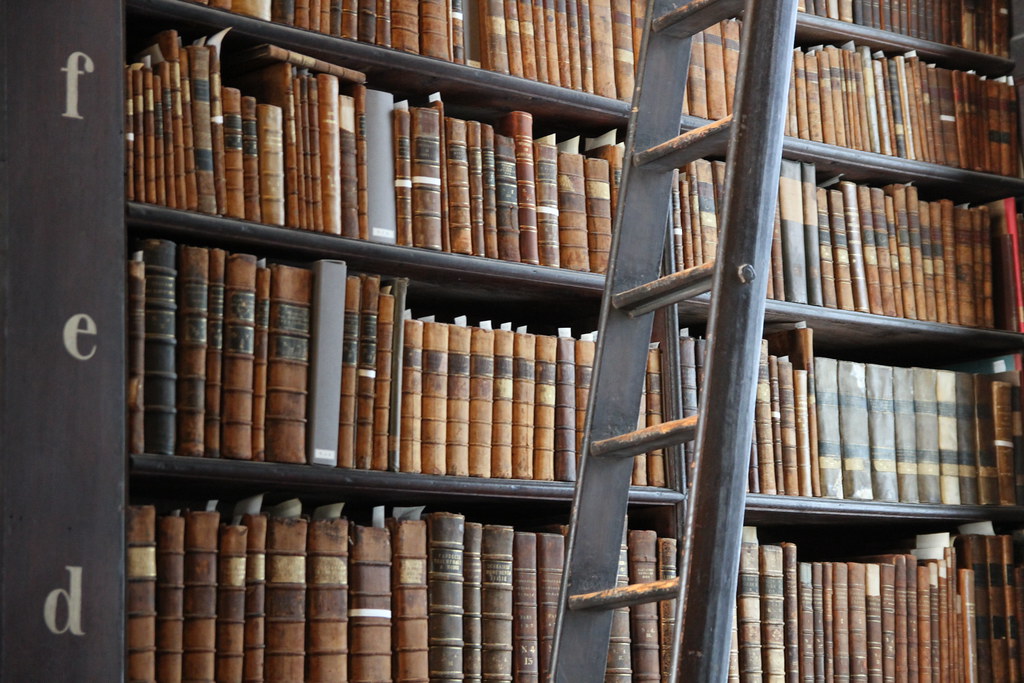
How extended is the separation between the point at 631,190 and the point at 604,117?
755 millimetres

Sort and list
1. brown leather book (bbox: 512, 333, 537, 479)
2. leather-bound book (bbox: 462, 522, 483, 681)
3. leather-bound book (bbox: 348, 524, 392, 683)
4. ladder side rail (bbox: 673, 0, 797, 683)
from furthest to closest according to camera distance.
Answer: brown leather book (bbox: 512, 333, 537, 479), leather-bound book (bbox: 462, 522, 483, 681), leather-bound book (bbox: 348, 524, 392, 683), ladder side rail (bbox: 673, 0, 797, 683)

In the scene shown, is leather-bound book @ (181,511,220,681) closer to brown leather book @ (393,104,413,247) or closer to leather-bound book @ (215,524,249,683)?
leather-bound book @ (215,524,249,683)

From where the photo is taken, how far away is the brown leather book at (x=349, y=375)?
2.26 meters

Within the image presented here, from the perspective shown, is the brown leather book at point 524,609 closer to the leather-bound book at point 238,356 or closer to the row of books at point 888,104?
the leather-bound book at point 238,356

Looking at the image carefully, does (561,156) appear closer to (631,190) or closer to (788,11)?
(631,190)

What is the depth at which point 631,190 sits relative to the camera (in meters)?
1.96

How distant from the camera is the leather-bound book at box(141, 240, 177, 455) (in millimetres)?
2080

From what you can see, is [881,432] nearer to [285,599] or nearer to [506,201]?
[506,201]

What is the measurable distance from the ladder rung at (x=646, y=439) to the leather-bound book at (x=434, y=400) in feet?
1.77

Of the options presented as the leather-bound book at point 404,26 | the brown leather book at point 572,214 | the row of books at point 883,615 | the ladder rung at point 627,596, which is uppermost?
the leather-bound book at point 404,26

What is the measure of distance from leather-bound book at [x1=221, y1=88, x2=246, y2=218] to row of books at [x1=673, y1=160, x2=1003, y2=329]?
85 cm

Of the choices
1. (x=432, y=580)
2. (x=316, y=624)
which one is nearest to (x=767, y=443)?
(x=432, y=580)

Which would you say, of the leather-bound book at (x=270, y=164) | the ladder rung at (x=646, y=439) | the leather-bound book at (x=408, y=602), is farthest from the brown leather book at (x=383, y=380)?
the ladder rung at (x=646, y=439)

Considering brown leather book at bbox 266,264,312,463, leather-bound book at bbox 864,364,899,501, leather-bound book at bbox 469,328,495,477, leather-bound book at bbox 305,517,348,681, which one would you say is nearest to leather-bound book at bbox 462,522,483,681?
leather-bound book at bbox 469,328,495,477
